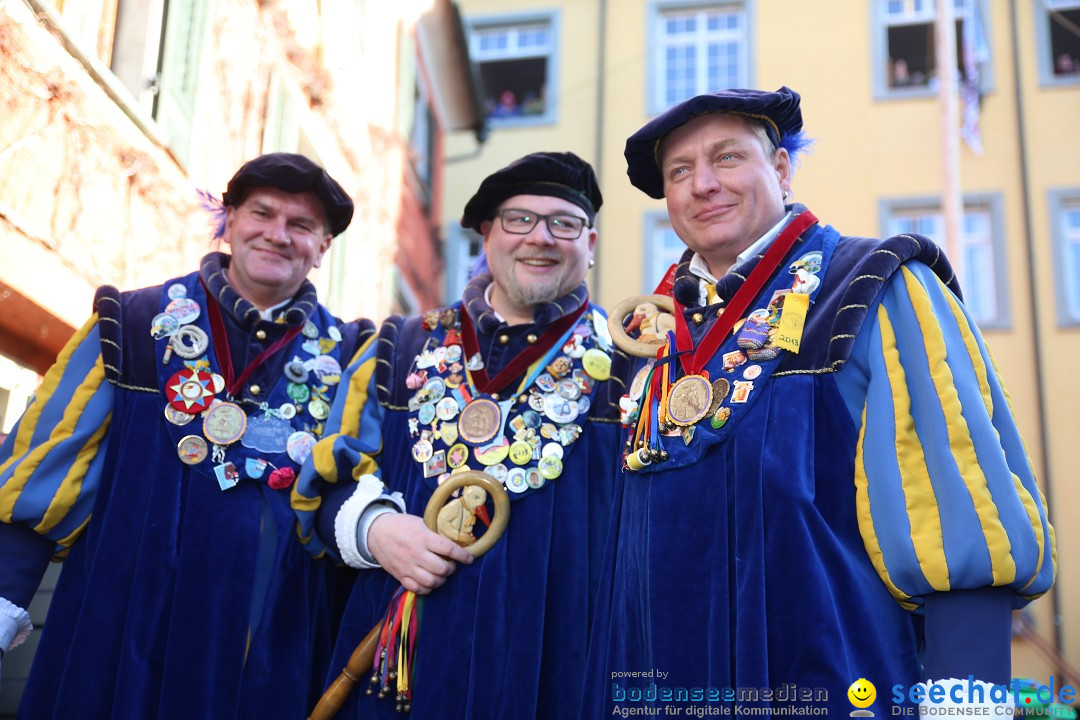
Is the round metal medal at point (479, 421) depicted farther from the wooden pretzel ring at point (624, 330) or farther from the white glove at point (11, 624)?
the white glove at point (11, 624)

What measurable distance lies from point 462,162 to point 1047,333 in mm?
7968

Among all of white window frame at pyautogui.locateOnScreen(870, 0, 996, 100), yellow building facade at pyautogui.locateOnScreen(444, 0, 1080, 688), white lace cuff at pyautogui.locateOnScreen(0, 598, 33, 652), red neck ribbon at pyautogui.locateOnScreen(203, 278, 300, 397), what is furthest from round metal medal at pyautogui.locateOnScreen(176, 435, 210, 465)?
white window frame at pyautogui.locateOnScreen(870, 0, 996, 100)

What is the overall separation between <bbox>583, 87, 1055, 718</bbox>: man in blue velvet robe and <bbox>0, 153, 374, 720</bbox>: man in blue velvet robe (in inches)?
44.3

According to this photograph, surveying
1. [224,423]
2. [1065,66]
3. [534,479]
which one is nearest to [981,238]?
[1065,66]

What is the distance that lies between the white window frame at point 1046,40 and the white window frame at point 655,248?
5.10 metres

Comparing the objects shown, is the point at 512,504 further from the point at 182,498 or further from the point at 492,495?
the point at 182,498

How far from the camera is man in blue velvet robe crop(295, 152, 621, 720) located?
9.67 feet

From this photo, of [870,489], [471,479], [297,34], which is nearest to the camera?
[870,489]

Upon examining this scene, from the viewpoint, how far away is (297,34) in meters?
7.15

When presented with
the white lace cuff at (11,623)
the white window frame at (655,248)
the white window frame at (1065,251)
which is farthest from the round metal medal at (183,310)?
the white window frame at (1065,251)

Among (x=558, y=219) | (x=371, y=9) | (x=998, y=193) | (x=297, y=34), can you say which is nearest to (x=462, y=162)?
(x=371, y=9)

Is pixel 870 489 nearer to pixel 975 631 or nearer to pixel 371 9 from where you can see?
pixel 975 631

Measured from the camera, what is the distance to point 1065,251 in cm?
1323

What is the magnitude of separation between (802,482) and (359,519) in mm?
1394
